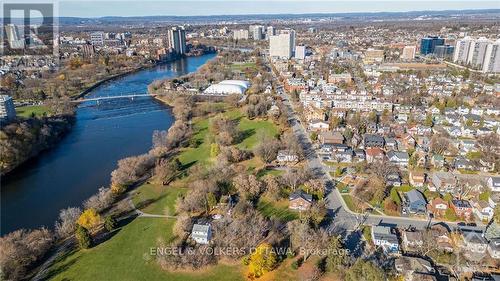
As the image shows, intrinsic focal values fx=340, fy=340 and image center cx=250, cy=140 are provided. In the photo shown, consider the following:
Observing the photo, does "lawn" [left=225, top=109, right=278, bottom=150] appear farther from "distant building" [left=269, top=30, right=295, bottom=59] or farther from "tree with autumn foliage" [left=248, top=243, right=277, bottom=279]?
"distant building" [left=269, top=30, right=295, bottom=59]

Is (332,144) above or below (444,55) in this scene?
below

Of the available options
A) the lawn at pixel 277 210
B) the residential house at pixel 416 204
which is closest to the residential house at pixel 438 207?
the residential house at pixel 416 204

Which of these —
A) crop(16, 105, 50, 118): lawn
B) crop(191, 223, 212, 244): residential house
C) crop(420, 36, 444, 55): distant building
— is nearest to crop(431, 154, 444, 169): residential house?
crop(191, 223, 212, 244): residential house

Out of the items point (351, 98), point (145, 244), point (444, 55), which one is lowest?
point (145, 244)

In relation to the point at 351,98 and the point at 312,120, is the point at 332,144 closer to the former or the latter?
the point at 312,120

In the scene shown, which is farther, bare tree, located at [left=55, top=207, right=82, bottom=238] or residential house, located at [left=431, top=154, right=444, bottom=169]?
residential house, located at [left=431, top=154, right=444, bottom=169]

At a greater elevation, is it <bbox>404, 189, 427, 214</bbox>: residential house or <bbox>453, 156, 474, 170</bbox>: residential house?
<bbox>453, 156, 474, 170</bbox>: residential house

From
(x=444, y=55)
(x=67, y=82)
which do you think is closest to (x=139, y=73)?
(x=67, y=82)
